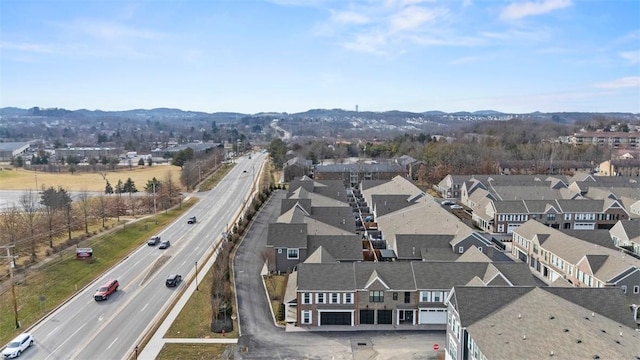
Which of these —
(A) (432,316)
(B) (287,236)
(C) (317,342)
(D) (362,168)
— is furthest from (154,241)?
(D) (362,168)

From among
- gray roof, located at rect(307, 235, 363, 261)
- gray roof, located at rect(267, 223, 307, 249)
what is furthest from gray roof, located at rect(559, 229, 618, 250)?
gray roof, located at rect(267, 223, 307, 249)

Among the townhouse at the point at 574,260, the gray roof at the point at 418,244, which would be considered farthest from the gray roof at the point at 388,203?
the townhouse at the point at 574,260

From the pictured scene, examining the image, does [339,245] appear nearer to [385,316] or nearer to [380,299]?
[380,299]

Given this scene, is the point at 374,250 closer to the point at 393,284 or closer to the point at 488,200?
the point at 393,284

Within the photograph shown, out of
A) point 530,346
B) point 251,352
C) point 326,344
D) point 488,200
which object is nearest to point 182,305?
point 251,352

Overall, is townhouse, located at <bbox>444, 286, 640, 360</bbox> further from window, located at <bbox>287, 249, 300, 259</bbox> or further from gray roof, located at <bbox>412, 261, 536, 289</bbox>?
window, located at <bbox>287, 249, 300, 259</bbox>
